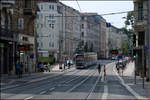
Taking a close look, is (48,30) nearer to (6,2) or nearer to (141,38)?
(141,38)

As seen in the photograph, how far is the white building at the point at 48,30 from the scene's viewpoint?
100375 millimetres

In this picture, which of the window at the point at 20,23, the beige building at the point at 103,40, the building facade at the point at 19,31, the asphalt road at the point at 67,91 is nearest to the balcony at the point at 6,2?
the building facade at the point at 19,31

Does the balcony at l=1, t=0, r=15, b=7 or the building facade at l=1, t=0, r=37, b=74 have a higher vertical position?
the balcony at l=1, t=0, r=15, b=7

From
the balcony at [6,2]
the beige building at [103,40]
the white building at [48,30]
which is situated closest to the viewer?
the balcony at [6,2]

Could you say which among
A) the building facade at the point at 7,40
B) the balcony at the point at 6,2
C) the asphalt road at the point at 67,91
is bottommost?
the asphalt road at the point at 67,91

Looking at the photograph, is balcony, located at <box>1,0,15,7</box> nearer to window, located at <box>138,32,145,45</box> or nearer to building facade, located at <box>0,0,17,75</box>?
building facade, located at <box>0,0,17,75</box>

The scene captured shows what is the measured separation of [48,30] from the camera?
332ft

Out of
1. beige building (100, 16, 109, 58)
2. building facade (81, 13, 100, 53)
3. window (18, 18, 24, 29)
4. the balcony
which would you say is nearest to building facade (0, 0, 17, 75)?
the balcony

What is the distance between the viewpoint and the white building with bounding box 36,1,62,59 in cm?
10038

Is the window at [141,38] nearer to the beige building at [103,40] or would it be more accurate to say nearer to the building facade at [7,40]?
the building facade at [7,40]

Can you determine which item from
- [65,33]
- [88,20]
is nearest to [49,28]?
[65,33]

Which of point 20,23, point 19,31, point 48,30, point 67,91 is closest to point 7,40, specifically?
point 19,31

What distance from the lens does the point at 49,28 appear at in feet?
332

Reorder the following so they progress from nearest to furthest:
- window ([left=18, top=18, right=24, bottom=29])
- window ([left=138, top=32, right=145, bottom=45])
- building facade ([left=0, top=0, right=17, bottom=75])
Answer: building facade ([left=0, top=0, right=17, bottom=75])
window ([left=138, top=32, right=145, bottom=45])
window ([left=18, top=18, right=24, bottom=29])
